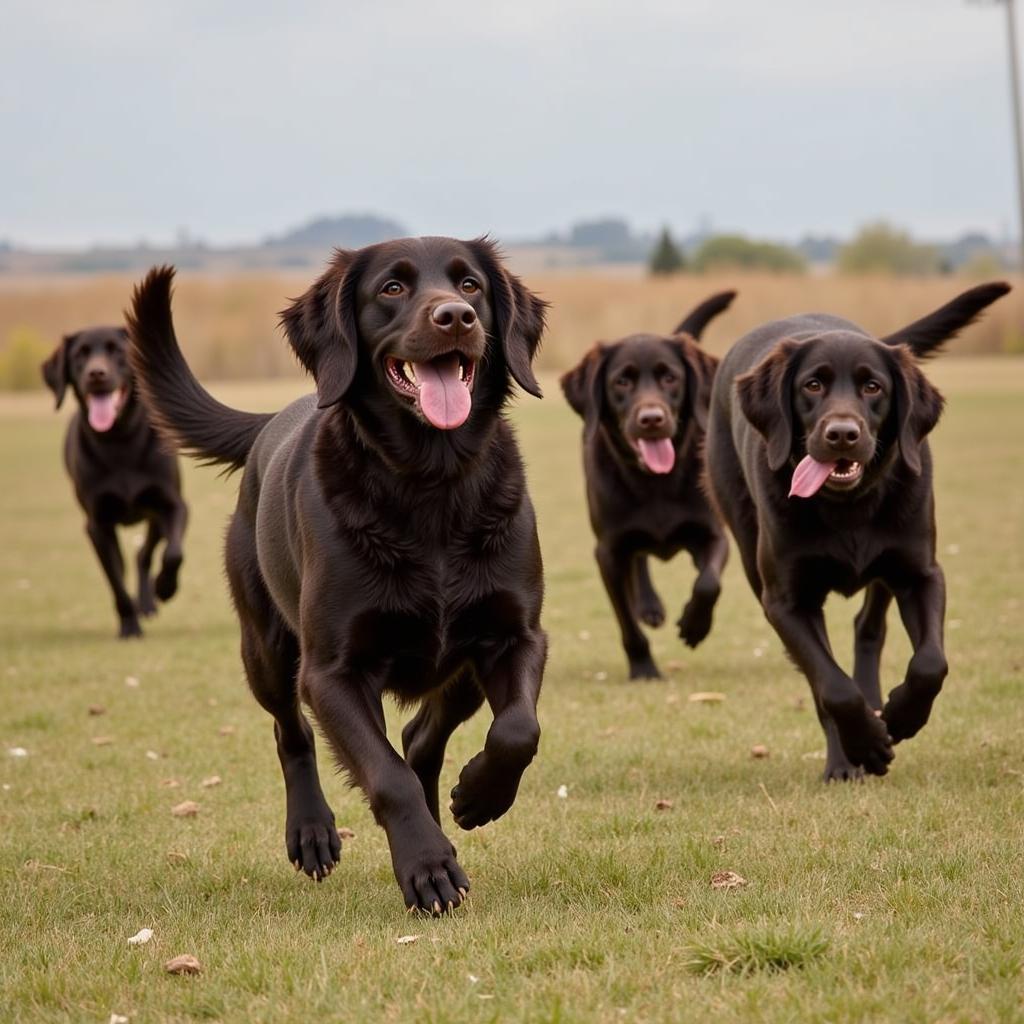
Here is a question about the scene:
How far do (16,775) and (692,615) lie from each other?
3.47 meters

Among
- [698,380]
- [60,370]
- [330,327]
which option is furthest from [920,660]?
[60,370]

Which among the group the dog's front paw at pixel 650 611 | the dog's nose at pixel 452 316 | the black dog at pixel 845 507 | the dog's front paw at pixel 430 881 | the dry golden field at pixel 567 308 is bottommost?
the dog's front paw at pixel 650 611

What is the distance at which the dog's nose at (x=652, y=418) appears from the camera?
909cm

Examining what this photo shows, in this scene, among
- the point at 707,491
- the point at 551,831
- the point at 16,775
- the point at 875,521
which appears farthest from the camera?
the point at 707,491

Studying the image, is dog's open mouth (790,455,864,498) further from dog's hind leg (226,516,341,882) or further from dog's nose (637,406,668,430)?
dog's nose (637,406,668,430)

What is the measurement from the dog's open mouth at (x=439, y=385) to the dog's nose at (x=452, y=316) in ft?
0.32

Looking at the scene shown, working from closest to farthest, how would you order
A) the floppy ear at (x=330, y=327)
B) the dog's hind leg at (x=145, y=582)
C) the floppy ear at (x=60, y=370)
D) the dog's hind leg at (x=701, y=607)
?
the floppy ear at (x=330, y=327) → the dog's hind leg at (x=701, y=607) → the floppy ear at (x=60, y=370) → the dog's hind leg at (x=145, y=582)

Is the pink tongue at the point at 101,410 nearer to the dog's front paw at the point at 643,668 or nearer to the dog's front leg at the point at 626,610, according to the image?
the dog's front leg at the point at 626,610

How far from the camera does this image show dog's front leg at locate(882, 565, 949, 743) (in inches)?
223

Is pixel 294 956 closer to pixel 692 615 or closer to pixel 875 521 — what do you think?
pixel 875 521

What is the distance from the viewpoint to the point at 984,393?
39.0 m

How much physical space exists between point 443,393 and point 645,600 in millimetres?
5631

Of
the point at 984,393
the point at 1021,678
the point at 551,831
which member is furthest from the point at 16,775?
the point at 984,393

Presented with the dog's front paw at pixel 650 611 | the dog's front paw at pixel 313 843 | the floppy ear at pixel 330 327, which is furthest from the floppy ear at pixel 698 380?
the dog's front paw at pixel 313 843
